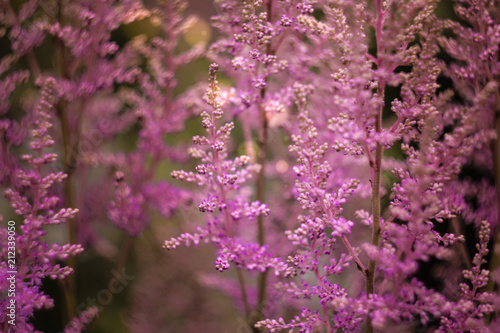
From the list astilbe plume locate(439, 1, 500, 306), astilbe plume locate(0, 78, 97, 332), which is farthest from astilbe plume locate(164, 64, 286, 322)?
astilbe plume locate(439, 1, 500, 306)

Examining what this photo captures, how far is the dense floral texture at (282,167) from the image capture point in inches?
18.7

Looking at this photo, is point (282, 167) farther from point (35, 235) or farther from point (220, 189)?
point (35, 235)

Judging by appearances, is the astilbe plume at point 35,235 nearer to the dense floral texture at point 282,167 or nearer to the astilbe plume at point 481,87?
the dense floral texture at point 282,167

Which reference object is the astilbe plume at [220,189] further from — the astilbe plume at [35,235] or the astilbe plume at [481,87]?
the astilbe plume at [481,87]

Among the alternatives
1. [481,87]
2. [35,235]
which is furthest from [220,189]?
[481,87]

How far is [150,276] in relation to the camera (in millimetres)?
897

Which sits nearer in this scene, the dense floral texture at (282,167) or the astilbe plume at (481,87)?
the dense floral texture at (282,167)

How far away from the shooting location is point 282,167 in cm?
83

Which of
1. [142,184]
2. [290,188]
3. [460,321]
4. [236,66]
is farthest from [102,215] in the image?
[460,321]

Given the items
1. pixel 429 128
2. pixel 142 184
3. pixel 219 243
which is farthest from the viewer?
pixel 142 184

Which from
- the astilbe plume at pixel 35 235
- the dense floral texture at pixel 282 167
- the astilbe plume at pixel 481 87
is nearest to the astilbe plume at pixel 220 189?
the dense floral texture at pixel 282 167

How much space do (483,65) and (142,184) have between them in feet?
1.90

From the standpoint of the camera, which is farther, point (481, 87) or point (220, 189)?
point (481, 87)

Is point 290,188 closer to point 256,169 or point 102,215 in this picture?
point 256,169
